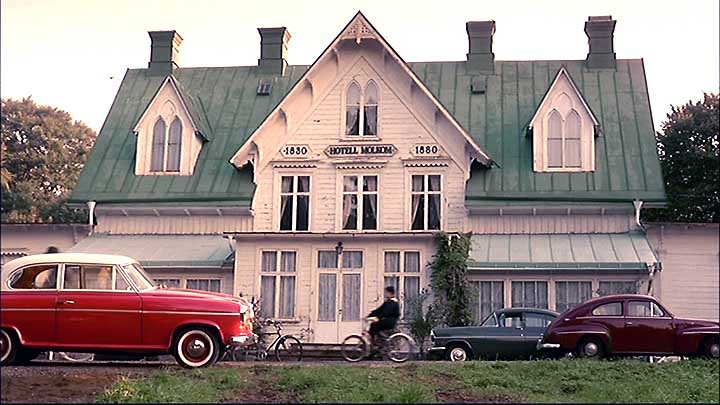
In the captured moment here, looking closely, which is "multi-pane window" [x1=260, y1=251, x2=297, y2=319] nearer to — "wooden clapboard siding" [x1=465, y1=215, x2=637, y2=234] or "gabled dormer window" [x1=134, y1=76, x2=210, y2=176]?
"gabled dormer window" [x1=134, y1=76, x2=210, y2=176]

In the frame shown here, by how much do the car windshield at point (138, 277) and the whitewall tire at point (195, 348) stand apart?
1.23 m

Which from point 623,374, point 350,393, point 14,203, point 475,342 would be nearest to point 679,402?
point 623,374

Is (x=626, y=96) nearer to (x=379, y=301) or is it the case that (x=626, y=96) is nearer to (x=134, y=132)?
(x=379, y=301)

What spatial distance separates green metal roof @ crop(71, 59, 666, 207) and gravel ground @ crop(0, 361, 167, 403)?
1342 cm

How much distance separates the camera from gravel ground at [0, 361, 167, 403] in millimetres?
14586

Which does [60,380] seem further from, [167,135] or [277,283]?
[167,135]

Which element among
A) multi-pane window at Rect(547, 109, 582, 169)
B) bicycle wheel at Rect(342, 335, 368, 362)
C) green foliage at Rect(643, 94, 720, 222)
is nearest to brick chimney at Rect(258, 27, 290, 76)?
multi-pane window at Rect(547, 109, 582, 169)

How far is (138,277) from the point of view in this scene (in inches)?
725

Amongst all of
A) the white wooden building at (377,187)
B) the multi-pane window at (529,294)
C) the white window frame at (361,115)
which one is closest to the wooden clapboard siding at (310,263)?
the white wooden building at (377,187)

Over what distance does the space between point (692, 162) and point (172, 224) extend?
2198 cm

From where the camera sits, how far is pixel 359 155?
30297 mm

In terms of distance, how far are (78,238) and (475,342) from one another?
14.0m

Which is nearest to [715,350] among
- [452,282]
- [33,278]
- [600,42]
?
[452,282]

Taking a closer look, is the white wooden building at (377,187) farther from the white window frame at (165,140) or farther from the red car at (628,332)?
the red car at (628,332)
